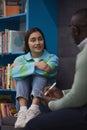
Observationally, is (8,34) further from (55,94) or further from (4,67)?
(55,94)

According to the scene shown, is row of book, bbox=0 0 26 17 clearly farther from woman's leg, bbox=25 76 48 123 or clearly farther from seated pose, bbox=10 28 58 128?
woman's leg, bbox=25 76 48 123

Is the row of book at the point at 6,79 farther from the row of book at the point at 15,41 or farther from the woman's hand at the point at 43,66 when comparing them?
the woman's hand at the point at 43,66

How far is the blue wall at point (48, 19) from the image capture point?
3912 millimetres

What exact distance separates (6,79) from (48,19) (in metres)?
0.85

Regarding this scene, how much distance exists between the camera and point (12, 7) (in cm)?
425

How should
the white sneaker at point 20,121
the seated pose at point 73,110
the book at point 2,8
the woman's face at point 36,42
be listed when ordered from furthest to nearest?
the book at point 2,8 → the woman's face at point 36,42 → the white sneaker at point 20,121 → the seated pose at point 73,110

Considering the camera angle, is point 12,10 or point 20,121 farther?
point 12,10

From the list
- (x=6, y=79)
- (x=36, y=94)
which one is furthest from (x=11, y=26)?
(x=36, y=94)

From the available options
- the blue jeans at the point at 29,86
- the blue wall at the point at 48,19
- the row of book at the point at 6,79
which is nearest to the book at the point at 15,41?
the row of book at the point at 6,79

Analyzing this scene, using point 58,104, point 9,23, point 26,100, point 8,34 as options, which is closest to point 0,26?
point 9,23

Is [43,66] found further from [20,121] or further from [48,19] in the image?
[48,19]

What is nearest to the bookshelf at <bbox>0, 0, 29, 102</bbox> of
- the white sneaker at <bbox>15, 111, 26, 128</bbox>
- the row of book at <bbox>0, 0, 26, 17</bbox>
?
the row of book at <bbox>0, 0, 26, 17</bbox>

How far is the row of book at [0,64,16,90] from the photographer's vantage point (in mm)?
4133

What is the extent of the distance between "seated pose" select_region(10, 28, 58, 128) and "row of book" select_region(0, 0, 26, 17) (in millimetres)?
699
